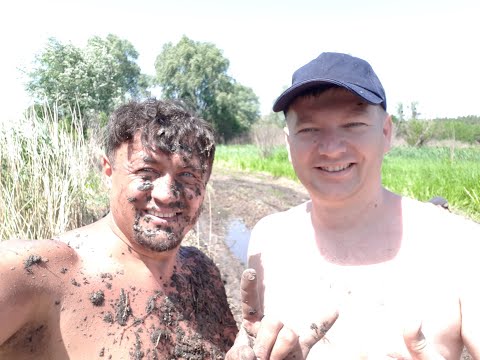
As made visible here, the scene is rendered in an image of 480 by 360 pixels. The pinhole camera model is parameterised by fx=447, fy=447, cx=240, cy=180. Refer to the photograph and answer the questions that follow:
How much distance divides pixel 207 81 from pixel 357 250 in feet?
160

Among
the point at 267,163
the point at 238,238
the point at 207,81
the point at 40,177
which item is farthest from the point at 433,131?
the point at 40,177

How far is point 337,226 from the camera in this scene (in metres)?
1.86

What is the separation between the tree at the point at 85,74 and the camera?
8461 mm

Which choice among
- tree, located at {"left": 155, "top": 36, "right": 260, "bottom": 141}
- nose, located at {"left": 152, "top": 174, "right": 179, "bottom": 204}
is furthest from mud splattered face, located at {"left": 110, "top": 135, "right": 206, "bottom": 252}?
tree, located at {"left": 155, "top": 36, "right": 260, "bottom": 141}

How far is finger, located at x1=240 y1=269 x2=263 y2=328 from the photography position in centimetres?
139

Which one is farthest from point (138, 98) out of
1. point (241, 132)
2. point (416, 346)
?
point (241, 132)

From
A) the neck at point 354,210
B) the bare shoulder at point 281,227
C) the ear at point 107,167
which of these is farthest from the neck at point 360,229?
the ear at point 107,167

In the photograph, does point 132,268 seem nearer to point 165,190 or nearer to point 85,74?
point 165,190

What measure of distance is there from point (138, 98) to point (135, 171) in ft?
1.63

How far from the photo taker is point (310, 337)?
1.35 metres

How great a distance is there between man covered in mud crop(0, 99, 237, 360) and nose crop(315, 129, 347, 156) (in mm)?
504

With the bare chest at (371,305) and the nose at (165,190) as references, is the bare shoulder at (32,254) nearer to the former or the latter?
the nose at (165,190)

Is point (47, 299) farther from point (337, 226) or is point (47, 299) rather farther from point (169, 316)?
point (337, 226)

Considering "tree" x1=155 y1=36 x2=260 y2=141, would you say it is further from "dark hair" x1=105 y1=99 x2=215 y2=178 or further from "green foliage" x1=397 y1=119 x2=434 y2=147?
"dark hair" x1=105 y1=99 x2=215 y2=178
